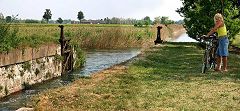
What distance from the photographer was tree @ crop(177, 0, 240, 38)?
91.4ft

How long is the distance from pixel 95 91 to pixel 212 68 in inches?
254

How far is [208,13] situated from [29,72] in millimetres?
14774

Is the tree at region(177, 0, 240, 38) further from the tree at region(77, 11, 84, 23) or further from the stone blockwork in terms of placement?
the tree at region(77, 11, 84, 23)

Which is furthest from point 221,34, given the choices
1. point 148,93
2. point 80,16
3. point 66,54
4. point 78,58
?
point 80,16

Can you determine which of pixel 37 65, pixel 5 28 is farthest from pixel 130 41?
pixel 5 28

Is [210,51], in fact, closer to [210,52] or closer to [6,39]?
[210,52]

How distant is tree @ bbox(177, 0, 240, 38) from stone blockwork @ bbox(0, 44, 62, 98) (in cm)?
1041

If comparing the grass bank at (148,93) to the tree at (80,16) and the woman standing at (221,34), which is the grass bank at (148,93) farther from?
the tree at (80,16)

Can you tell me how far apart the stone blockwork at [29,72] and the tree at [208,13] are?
10414mm

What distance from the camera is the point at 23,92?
1625cm

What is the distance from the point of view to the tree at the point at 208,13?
91.4 feet

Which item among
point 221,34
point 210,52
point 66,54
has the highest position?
point 221,34

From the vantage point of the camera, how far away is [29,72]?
18219 mm

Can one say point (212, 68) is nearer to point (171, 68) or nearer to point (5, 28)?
point (171, 68)
